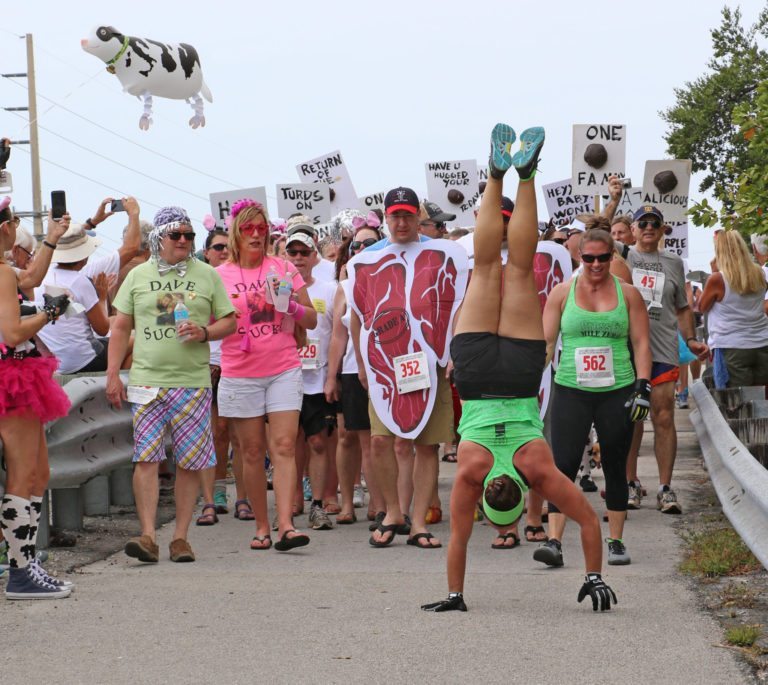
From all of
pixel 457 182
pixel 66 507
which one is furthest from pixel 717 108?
pixel 66 507

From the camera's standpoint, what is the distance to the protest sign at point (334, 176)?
20719mm

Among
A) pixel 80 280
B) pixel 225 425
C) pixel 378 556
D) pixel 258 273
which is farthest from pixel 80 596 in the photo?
pixel 225 425

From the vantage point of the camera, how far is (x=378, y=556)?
30.7 feet

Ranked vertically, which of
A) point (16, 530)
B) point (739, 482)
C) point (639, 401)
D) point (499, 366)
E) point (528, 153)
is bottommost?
point (16, 530)

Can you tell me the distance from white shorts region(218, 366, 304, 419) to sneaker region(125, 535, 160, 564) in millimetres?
1180

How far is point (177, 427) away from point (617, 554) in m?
2.69

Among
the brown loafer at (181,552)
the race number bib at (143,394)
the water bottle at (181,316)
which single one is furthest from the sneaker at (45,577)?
the water bottle at (181,316)

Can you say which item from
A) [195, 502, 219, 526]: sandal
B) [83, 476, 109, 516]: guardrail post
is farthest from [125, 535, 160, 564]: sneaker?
[83, 476, 109, 516]: guardrail post

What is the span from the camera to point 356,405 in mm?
11148

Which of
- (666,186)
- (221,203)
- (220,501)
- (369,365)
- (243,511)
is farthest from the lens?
(221,203)

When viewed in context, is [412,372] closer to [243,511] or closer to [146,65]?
[243,511]

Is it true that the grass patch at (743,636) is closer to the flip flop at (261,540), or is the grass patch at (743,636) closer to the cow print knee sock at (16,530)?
the cow print knee sock at (16,530)

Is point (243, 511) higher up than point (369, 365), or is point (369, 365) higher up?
point (369, 365)

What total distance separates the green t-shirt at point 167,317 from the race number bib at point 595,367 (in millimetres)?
2135
